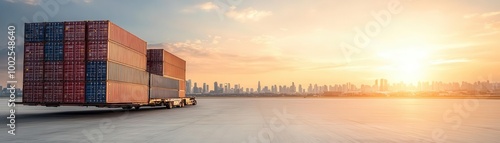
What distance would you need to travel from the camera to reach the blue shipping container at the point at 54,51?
27.6m

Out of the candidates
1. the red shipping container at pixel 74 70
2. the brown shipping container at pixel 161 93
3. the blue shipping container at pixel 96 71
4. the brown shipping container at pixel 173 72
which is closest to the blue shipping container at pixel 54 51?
the red shipping container at pixel 74 70

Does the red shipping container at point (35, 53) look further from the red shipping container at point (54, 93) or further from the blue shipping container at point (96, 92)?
the blue shipping container at point (96, 92)

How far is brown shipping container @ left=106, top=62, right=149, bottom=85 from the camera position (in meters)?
28.3

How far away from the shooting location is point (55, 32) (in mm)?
27688

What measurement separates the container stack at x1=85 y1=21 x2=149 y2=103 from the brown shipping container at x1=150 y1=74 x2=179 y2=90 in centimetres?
675

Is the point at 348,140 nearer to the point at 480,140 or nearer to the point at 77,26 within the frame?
the point at 480,140

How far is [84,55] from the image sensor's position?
2770 centimetres

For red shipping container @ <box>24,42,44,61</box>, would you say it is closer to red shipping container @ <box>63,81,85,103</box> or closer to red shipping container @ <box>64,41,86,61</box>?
red shipping container @ <box>64,41,86,61</box>

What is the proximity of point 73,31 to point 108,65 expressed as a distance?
3.49 meters

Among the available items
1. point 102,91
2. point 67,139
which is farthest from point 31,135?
point 102,91

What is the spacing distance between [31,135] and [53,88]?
12422mm

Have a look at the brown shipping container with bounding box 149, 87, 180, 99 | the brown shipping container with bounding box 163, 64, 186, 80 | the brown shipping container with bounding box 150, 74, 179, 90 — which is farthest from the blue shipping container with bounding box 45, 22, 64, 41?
the brown shipping container with bounding box 163, 64, 186, 80

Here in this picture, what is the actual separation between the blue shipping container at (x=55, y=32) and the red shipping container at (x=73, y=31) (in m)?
0.28

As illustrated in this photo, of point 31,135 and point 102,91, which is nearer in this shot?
point 31,135
